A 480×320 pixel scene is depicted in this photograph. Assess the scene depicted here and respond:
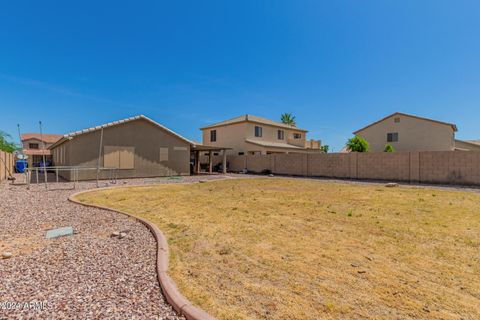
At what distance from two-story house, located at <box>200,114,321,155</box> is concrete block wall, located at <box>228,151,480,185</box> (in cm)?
413

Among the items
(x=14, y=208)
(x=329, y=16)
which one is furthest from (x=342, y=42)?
(x=14, y=208)

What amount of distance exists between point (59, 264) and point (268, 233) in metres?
3.50

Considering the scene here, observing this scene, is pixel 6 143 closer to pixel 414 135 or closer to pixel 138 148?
pixel 138 148

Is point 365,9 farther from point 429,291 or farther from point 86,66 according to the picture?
point 86,66

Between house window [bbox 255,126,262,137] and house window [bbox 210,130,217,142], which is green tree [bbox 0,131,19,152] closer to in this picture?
house window [bbox 210,130,217,142]

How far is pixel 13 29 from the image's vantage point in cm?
1265

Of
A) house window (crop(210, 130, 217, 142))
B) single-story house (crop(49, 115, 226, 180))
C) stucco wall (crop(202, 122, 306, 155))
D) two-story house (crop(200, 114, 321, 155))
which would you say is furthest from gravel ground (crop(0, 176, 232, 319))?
house window (crop(210, 130, 217, 142))

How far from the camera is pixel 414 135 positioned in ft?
90.6

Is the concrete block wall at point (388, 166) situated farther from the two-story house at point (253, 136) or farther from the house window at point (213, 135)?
the house window at point (213, 135)

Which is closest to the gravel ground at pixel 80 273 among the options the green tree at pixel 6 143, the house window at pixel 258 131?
the house window at pixel 258 131

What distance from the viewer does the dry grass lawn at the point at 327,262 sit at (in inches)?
92.4

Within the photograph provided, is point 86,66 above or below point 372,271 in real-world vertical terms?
above

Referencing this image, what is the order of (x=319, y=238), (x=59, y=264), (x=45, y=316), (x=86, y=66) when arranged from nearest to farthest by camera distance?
(x=45, y=316) < (x=59, y=264) < (x=319, y=238) < (x=86, y=66)

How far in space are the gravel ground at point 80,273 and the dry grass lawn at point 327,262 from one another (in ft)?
1.49
